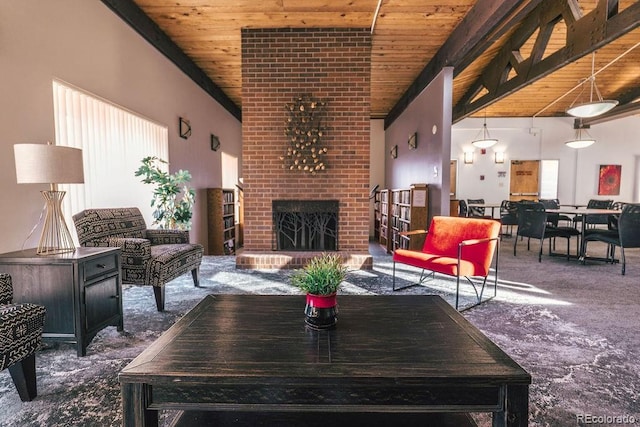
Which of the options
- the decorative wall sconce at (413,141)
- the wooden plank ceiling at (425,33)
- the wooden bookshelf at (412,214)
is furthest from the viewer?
the decorative wall sconce at (413,141)

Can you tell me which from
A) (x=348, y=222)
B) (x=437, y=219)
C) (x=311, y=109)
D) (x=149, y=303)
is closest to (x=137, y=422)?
(x=149, y=303)

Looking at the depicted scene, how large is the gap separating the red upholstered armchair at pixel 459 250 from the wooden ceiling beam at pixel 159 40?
12.9 feet

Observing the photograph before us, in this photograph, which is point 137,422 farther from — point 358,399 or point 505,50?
point 505,50

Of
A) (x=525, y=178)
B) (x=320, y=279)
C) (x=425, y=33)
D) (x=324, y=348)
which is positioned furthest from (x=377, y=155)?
(x=324, y=348)

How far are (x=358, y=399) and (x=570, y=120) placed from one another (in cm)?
1124

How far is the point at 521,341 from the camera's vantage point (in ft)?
7.42

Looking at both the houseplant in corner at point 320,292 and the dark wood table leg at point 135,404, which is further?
the houseplant in corner at point 320,292

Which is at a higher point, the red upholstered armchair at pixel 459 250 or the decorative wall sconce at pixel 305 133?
the decorative wall sconce at pixel 305 133

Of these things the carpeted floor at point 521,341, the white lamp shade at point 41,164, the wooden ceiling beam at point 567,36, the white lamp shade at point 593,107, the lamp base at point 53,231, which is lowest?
the carpeted floor at point 521,341

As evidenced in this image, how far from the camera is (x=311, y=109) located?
444 centimetres

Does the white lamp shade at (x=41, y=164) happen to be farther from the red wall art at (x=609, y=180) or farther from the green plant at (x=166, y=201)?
the red wall art at (x=609, y=180)

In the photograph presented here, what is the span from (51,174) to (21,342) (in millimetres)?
990

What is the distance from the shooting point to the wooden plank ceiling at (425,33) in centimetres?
369

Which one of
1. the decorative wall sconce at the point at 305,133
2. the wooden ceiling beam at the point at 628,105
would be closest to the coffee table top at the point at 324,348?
the decorative wall sconce at the point at 305,133
